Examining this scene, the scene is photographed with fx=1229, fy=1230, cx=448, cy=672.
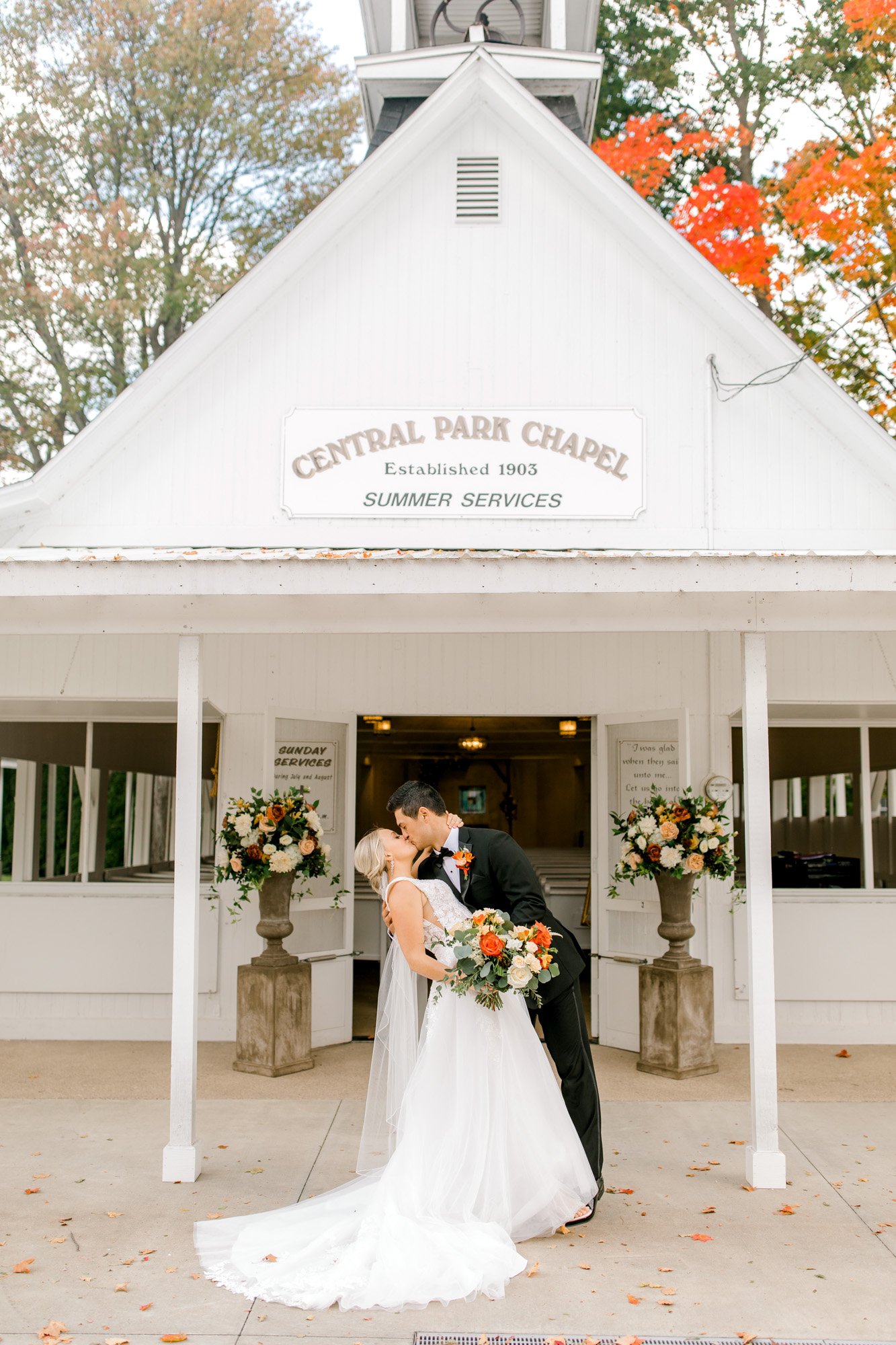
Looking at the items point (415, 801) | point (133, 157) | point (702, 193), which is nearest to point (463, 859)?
point (415, 801)

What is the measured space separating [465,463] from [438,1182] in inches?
207

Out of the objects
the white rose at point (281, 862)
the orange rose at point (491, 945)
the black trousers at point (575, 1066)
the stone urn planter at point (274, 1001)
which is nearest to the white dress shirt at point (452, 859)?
the orange rose at point (491, 945)

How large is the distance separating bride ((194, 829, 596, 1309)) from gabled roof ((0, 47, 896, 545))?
4.30 m

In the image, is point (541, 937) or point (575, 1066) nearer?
point (541, 937)

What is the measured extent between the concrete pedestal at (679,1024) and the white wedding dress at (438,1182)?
9.42 ft

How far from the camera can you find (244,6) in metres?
21.8

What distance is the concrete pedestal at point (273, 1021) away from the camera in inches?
312

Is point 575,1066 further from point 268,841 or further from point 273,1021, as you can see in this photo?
point 268,841

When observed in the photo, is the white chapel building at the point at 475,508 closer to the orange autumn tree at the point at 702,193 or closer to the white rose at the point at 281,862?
the white rose at the point at 281,862

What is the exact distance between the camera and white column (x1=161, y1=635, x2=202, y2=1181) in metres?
5.85

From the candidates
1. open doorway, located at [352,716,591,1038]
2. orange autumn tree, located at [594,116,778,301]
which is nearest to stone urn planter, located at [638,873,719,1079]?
open doorway, located at [352,716,591,1038]

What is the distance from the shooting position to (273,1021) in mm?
7934

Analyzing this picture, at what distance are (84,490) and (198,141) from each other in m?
15.8

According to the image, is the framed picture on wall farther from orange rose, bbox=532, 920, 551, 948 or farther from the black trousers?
orange rose, bbox=532, 920, 551, 948
